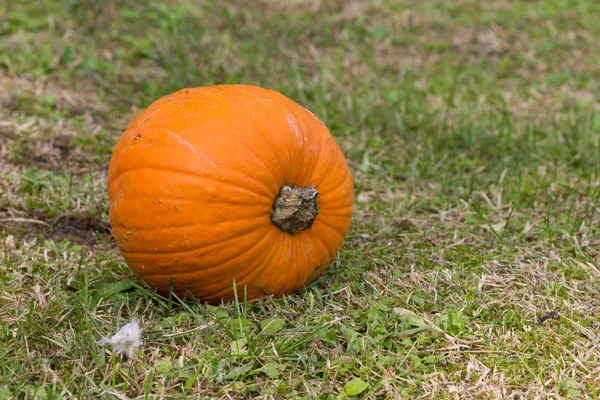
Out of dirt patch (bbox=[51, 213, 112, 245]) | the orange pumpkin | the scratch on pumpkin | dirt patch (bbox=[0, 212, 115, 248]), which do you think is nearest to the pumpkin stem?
the orange pumpkin

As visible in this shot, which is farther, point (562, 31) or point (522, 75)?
point (562, 31)

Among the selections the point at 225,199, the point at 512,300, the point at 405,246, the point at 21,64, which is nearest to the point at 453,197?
the point at 405,246

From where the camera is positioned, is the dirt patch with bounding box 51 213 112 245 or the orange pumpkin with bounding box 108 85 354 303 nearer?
the orange pumpkin with bounding box 108 85 354 303

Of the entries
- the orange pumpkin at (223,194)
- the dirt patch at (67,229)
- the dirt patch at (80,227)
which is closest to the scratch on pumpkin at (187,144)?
the orange pumpkin at (223,194)

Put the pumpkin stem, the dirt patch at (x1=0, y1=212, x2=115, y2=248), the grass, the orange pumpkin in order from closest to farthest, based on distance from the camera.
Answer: the grass < the orange pumpkin < the pumpkin stem < the dirt patch at (x1=0, y1=212, x2=115, y2=248)

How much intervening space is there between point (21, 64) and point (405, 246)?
3.16 meters

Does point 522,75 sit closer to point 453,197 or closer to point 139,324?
point 453,197

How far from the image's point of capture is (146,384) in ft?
7.68

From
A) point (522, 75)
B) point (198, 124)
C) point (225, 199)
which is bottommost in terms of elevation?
point (522, 75)

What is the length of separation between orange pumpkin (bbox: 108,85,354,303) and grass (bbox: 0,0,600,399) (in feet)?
0.53

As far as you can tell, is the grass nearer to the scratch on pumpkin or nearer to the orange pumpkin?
the orange pumpkin

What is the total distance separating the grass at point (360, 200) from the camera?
2.52 m

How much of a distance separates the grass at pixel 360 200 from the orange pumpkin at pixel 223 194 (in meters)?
0.16

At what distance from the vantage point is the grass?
2516mm
